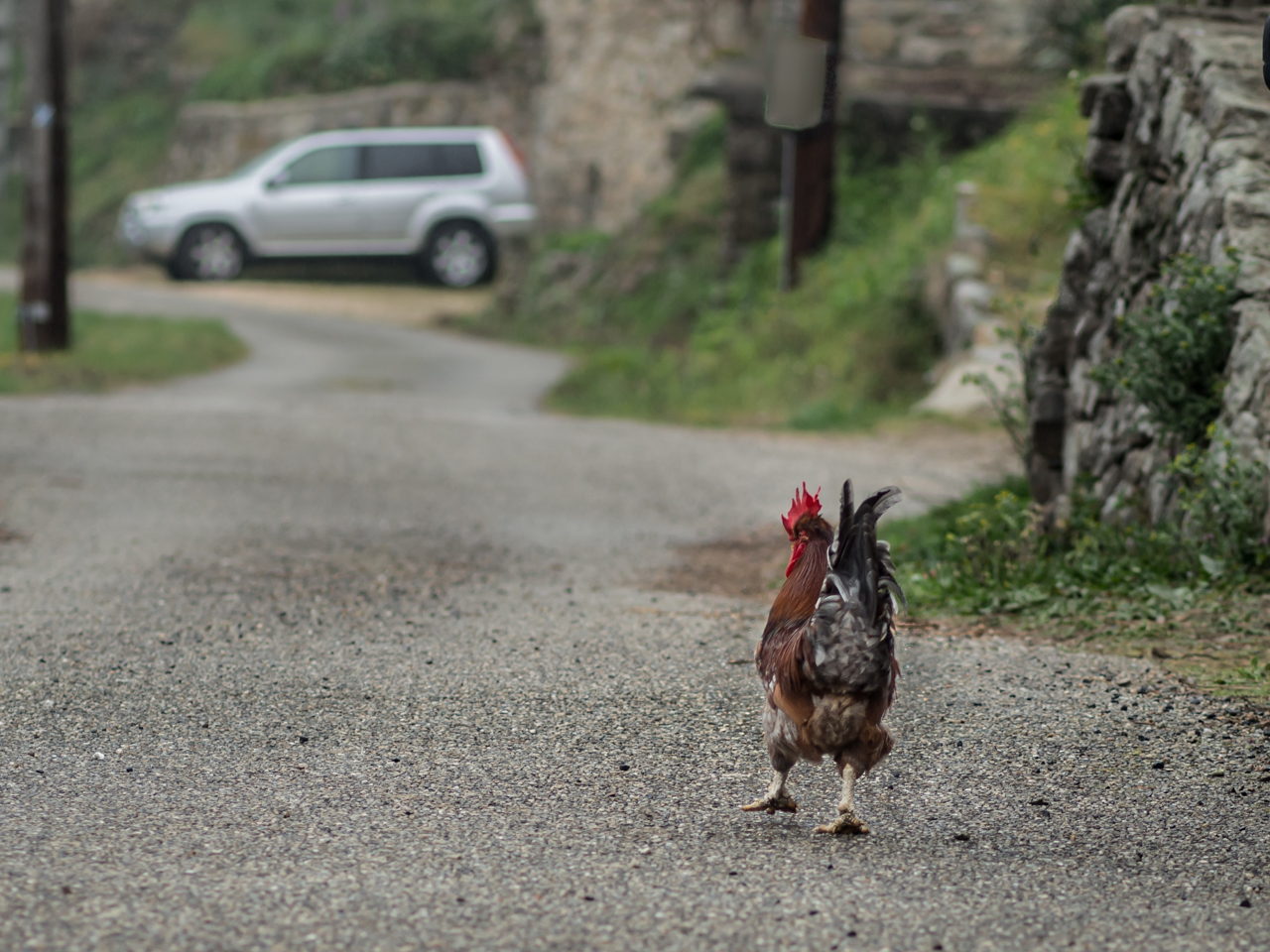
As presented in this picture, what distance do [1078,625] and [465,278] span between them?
18336mm

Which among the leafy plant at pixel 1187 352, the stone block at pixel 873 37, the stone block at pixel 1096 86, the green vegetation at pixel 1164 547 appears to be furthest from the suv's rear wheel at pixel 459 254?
the leafy plant at pixel 1187 352

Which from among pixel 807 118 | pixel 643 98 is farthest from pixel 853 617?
pixel 643 98

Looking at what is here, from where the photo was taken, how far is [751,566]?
23.7ft

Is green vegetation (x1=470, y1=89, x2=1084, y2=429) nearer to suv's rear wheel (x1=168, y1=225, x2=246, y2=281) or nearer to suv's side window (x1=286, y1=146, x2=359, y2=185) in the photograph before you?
suv's side window (x1=286, y1=146, x2=359, y2=185)

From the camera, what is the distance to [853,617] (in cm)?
360

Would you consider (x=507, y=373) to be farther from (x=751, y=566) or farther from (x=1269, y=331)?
(x=1269, y=331)

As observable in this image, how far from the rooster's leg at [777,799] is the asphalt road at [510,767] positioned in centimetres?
5

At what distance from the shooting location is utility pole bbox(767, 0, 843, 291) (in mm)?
15094

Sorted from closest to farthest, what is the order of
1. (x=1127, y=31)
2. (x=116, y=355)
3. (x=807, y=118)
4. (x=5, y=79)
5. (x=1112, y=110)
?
(x=1112, y=110), (x=1127, y=31), (x=116, y=355), (x=807, y=118), (x=5, y=79)

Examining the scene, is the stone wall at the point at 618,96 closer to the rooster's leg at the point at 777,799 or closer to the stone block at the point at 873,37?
the stone block at the point at 873,37

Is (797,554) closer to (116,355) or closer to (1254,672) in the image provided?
(1254,672)

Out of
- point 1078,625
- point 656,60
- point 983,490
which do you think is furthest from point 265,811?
point 656,60

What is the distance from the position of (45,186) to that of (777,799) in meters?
12.9

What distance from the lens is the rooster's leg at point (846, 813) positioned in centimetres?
377
